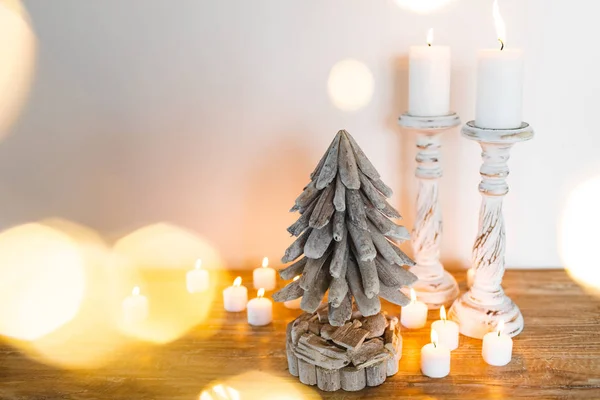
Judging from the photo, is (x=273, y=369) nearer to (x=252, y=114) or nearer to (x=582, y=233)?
(x=252, y=114)

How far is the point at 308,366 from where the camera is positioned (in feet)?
3.14

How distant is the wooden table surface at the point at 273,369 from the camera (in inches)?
36.7

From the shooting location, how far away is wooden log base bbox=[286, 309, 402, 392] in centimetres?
94

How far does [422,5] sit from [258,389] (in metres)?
0.82

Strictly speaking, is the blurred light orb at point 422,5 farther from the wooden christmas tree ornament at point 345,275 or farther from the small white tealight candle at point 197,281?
the small white tealight candle at point 197,281

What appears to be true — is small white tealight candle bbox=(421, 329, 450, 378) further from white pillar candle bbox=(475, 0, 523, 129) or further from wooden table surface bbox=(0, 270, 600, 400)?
white pillar candle bbox=(475, 0, 523, 129)

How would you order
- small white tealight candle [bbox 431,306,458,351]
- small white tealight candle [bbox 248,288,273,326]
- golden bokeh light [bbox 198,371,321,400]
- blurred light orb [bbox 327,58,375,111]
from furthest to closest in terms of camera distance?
blurred light orb [bbox 327,58,375,111] < small white tealight candle [bbox 248,288,273,326] < small white tealight candle [bbox 431,306,458,351] < golden bokeh light [bbox 198,371,321,400]

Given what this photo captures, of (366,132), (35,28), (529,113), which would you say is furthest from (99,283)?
(529,113)

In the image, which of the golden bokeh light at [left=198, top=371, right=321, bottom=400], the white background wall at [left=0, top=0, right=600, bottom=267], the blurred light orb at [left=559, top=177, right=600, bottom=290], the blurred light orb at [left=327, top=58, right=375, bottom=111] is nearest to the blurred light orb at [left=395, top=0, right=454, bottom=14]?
the white background wall at [left=0, top=0, right=600, bottom=267]

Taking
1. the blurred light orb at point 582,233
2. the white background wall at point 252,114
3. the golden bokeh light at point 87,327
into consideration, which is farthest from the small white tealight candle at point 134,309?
the blurred light orb at point 582,233

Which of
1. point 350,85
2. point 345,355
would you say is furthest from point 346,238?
point 350,85

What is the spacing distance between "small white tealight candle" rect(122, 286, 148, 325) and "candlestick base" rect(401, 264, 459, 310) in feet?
1.71

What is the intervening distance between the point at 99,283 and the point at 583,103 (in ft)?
3.67

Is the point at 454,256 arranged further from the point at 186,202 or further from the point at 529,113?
the point at 186,202
